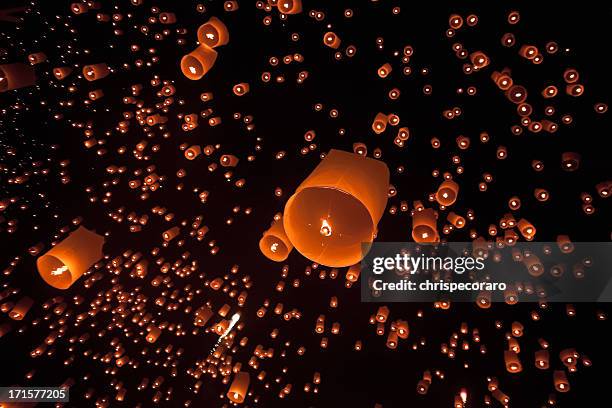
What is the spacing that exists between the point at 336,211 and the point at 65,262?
1.92 m

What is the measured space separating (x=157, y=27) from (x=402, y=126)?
6.48 feet

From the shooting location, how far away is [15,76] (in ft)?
8.84


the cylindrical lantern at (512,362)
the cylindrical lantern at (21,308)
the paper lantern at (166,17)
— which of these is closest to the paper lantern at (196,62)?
the paper lantern at (166,17)

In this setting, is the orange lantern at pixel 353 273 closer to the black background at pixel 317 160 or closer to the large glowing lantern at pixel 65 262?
the black background at pixel 317 160

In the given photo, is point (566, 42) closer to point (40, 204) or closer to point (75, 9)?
point (75, 9)

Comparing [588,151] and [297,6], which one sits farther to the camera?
[588,151]

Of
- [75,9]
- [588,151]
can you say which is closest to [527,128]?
[588,151]

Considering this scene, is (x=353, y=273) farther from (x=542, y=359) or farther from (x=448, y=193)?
(x=542, y=359)

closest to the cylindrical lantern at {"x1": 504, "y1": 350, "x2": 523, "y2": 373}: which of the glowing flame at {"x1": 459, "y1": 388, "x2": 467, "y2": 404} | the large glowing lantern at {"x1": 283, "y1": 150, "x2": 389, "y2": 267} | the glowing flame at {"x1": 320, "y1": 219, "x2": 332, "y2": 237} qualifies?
the glowing flame at {"x1": 459, "y1": 388, "x2": 467, "y2": 404}

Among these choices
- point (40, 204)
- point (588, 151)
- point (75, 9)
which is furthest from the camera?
point (40, 204)

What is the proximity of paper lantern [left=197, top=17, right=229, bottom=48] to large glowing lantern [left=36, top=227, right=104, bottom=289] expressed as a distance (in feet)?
5.64

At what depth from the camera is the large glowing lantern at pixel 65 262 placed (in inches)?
104

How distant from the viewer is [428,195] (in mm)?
2881

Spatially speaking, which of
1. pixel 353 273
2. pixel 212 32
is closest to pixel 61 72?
pixel 212 32
